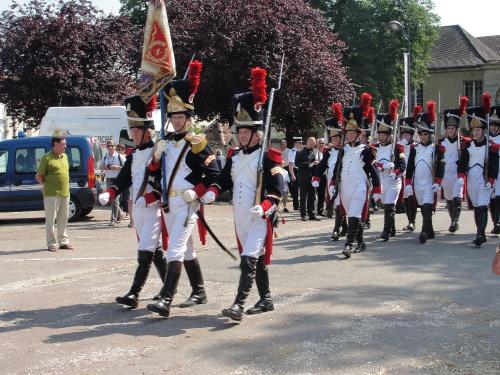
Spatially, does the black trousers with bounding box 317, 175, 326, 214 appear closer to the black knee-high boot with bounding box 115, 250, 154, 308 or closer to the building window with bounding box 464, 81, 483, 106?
the black knee-high boot with bounding box 115, 250, 154, 308

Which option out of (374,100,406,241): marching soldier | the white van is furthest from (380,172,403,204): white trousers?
the white van

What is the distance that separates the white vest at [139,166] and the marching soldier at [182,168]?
170mm

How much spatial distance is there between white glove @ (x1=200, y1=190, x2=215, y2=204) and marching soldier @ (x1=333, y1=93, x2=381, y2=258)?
12.8 ft

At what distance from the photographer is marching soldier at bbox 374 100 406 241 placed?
40.0 ft

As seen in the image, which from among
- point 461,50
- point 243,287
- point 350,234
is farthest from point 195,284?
point 461,50

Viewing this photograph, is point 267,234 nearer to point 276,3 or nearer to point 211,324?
point 211,324

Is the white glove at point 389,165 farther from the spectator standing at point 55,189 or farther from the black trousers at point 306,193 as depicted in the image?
the spectator standing at point 55,189

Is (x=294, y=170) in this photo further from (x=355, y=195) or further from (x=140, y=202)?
(x=140, y=202)

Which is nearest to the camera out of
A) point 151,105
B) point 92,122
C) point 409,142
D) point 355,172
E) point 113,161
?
point 151,105

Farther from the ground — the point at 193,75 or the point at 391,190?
the point at 193,75

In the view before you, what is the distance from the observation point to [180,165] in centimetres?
697

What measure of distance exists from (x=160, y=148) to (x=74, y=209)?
1020cm

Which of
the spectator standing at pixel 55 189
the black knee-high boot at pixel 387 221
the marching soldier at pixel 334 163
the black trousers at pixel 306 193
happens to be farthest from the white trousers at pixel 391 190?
A: the spectator standing at pixel 55 189

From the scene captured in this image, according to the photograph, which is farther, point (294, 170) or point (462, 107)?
point (294, 170)
